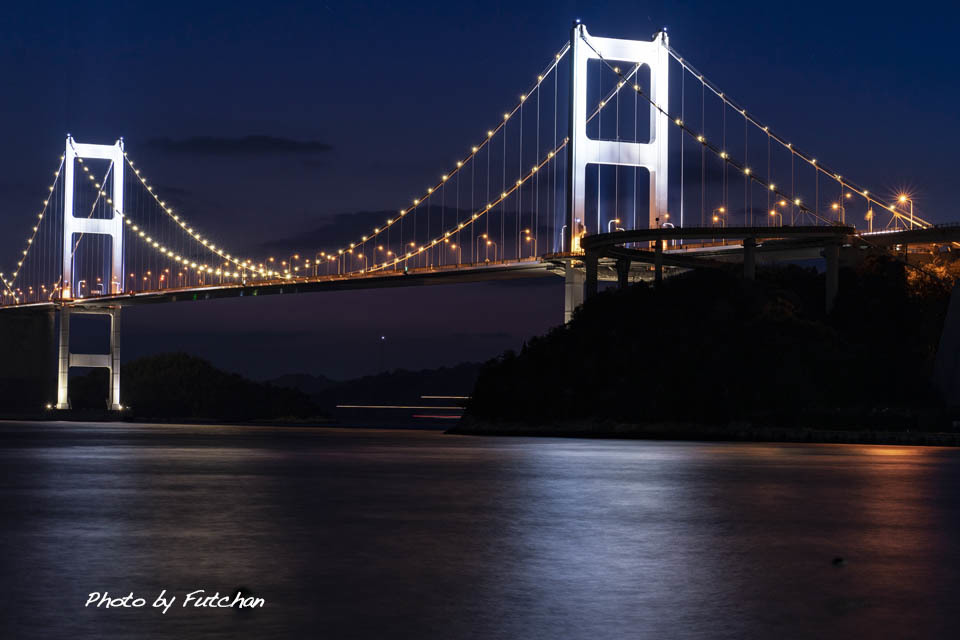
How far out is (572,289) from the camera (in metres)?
65.3

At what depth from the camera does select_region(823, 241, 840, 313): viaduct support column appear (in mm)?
58719

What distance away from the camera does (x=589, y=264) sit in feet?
203

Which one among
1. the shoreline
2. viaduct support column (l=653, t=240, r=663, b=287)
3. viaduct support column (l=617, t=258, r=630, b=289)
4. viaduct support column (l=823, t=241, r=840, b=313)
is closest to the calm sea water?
the shoreline

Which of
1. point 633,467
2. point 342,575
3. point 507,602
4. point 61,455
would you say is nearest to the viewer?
point 507,602

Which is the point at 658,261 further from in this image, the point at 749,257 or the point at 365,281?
the point at 365,281

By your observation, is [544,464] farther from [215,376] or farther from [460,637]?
[215,376]

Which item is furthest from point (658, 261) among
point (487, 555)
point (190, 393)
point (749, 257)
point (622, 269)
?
point (190, 393)

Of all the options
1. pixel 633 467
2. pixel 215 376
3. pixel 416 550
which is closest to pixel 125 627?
pixel 416 550

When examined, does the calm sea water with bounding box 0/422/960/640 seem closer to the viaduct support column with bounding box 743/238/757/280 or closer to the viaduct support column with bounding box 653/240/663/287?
the viaduct support column with bounding box 743/238/757/280

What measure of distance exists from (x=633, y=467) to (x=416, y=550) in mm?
16222

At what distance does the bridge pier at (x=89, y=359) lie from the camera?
88.3 metres

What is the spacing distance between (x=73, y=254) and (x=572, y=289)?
44118 mm

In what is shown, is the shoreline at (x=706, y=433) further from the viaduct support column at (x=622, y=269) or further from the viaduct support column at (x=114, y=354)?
the viaduct support column at (x=114, y=354)

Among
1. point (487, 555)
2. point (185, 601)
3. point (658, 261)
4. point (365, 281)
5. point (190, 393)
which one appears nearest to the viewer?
point (185, 601)
